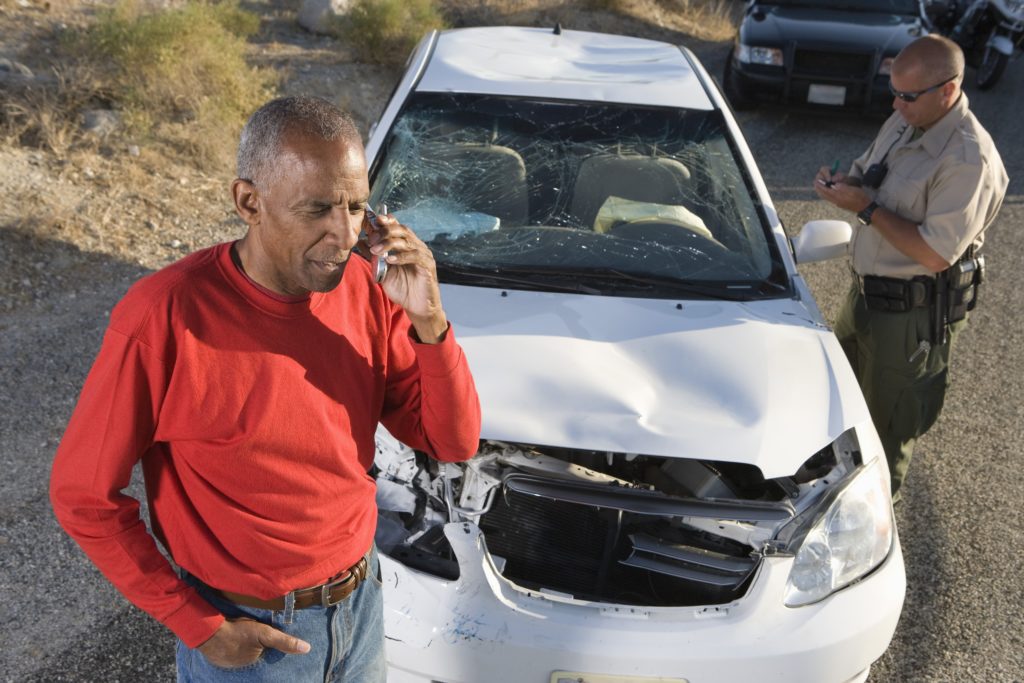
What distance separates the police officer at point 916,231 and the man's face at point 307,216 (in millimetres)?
2444

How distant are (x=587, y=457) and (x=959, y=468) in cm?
241

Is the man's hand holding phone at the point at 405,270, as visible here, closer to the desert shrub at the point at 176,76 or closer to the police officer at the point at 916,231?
the police officer at the point at 916,231

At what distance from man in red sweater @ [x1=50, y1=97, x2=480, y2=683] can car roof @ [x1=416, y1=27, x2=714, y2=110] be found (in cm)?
227

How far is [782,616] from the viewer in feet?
8.10

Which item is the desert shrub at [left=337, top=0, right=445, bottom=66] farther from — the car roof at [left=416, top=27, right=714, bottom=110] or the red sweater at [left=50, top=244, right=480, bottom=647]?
the red sweater at [left=50, top=244, right=480, bottom=647]

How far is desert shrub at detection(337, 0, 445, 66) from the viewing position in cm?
949

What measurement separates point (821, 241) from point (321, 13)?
8.06 meters

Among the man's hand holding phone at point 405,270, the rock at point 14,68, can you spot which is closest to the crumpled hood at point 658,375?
the man's hand holding phone at point 405,270

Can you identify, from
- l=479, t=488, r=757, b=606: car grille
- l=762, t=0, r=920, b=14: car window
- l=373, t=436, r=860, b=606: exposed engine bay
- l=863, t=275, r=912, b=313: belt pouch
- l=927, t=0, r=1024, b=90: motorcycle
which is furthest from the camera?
l=927, t=0, r=1024, b=90: motorcycle

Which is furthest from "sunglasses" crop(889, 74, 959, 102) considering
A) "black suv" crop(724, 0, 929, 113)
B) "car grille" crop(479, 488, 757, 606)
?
"black suv" crop(724, 0, 929, 113)

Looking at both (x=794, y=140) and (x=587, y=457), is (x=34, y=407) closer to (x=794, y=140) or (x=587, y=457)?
(x=587, y=457)

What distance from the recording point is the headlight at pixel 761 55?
9414 millimetres

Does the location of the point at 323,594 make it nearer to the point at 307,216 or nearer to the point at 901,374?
the point at 307,216

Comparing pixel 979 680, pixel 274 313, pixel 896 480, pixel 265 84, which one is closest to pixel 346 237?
pixel 274 313
